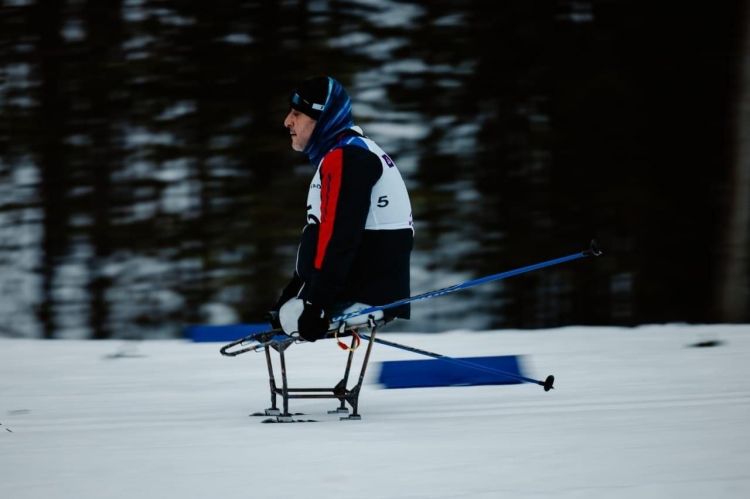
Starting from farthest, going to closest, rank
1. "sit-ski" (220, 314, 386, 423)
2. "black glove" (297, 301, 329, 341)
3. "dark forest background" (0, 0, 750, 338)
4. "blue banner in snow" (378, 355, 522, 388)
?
"dark forest background" (0, 0, 750, 338) → "blue banner in snow" (378, 355, 522, 388) → "sit-ski" (220, 314, 386, 423) → "black glove" (297, 301, 329, 341)

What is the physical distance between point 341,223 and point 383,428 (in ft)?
2.61

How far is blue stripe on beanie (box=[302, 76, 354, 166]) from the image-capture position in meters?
3.79

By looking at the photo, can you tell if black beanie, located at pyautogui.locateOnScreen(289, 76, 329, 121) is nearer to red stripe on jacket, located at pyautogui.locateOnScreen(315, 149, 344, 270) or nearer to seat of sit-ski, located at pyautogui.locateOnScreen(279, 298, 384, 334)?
red stripe on jacket, located at pyautogui.locateOnScreen(315, 149, 344, 270)

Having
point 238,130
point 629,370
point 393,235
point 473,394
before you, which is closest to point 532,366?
point 629,370

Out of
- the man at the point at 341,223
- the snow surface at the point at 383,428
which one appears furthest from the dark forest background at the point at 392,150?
the man at the point at 341,223

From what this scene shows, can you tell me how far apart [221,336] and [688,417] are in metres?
2.98

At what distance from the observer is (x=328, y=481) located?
3.05 meters

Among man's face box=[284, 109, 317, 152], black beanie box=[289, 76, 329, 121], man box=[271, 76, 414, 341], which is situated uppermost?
black beanie box=[289, 76, 329, 121]

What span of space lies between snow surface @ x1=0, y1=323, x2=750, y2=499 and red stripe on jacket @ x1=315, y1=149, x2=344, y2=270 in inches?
26.9

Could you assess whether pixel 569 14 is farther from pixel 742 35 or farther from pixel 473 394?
pixel 473 394

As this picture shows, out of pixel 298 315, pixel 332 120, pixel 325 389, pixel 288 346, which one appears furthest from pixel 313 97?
pixel 325 389

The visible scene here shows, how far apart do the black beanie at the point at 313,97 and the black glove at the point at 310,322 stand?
0.73 meters

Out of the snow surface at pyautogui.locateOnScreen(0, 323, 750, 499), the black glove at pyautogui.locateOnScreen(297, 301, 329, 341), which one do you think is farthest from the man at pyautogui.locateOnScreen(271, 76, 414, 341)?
the snow surface at pyautogui.locateOnScreen(0, 323, 750, 499)

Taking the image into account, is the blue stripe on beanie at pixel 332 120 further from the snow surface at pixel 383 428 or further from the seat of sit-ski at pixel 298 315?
the snow surface at pixel 383 428
